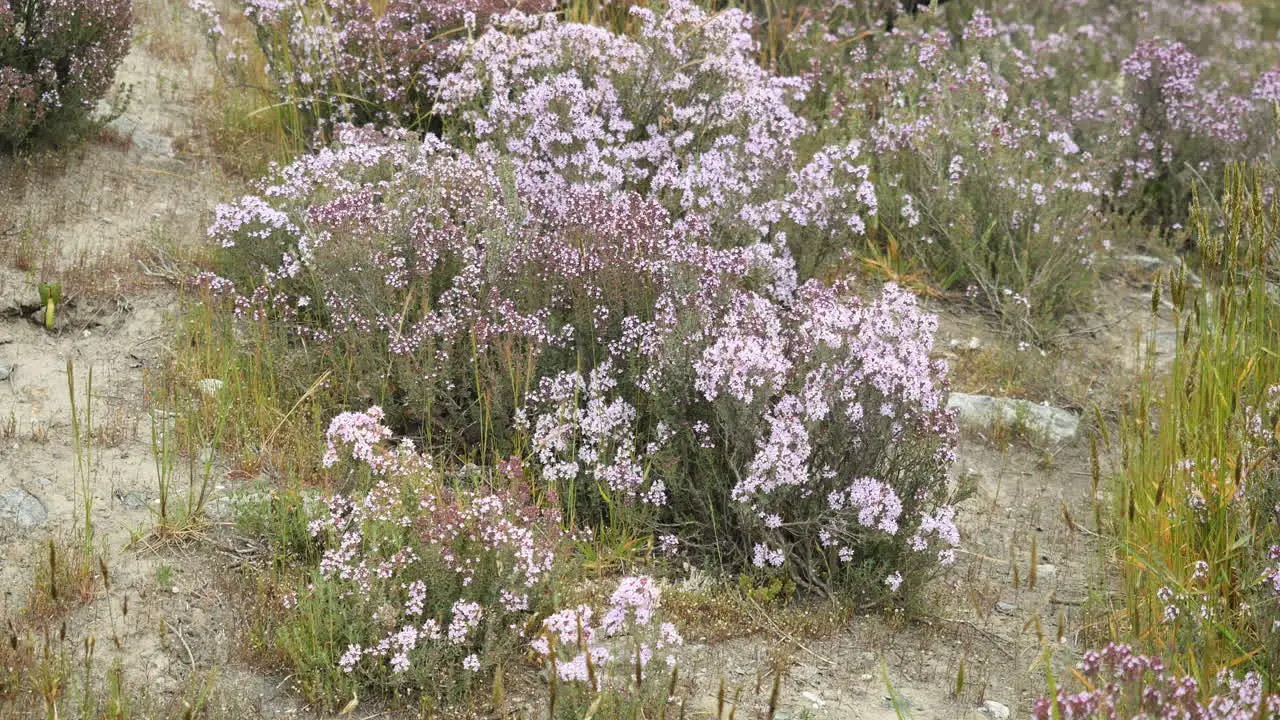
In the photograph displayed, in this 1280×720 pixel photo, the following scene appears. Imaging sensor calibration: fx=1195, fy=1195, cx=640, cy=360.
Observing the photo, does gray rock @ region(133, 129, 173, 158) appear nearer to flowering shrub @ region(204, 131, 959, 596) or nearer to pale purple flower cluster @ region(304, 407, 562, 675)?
flowering shrub @ region(204, 131, 959, 596)

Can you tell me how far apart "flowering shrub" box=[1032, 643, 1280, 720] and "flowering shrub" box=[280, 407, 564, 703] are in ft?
5.19

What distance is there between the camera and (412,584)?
144 inches

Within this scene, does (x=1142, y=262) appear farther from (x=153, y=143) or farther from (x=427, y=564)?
(x=153, y=143)

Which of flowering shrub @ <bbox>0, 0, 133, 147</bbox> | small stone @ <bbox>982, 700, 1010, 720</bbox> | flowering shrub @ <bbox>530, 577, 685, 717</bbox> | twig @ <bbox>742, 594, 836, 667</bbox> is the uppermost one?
flowering shrub @ <bbox>0, 0, 133, 147</bbox>

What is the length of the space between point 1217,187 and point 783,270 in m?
3.56

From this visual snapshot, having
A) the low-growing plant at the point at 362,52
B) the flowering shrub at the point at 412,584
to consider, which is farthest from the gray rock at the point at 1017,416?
the low-growing plant at the point at 362,52

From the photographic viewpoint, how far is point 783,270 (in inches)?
213

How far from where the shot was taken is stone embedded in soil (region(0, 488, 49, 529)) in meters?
4.00

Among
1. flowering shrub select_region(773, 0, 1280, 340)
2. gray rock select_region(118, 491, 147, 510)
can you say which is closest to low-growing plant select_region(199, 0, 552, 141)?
flowering shrub select_region(773, 0, 1280, 340)

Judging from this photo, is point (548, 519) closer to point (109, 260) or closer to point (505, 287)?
point (505, 287)

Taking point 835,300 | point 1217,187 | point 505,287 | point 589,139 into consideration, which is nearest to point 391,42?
point 589,139

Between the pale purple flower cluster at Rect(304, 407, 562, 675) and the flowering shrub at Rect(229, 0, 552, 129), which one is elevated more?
the flowering shrub at Rect(229, 0, 552, 129)

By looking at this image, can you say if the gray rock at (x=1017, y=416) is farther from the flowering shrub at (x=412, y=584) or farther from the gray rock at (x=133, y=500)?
the gray rock at (x=133, y=500)

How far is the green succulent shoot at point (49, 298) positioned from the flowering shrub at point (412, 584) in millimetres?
1795
